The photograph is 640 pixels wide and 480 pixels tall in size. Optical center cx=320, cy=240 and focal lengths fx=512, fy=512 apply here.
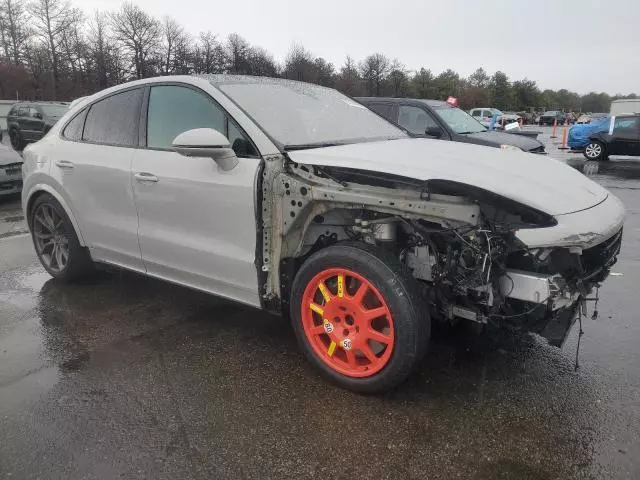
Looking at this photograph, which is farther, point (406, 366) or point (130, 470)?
point (406, 366)

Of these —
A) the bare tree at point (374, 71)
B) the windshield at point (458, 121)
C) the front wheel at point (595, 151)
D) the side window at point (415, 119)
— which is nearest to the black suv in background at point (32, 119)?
the side window at point (415, 119)

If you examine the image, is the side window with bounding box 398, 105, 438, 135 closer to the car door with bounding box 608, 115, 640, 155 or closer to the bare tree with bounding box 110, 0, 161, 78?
the car door with bounding box 608, 115, 640, 155

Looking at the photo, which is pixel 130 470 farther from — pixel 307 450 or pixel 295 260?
pixel 295 260

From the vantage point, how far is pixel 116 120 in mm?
3941

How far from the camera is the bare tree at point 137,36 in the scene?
5400 cm

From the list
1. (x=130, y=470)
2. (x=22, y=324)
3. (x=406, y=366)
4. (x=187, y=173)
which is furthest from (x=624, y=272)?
(x=22, y=324)

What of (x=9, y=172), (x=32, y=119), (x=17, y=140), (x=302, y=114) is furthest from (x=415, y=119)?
(x=17, y=140)

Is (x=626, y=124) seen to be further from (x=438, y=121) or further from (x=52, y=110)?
(x=52, y=110)

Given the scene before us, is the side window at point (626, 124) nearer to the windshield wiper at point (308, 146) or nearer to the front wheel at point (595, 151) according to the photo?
the front wheel at point (595, 151)

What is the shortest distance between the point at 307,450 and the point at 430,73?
86.1 metres

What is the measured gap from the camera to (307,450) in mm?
2383

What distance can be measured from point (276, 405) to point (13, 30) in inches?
2283

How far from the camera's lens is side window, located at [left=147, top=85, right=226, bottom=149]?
10.9 feet

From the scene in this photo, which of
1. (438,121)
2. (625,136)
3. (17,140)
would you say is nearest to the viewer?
(438,121)
